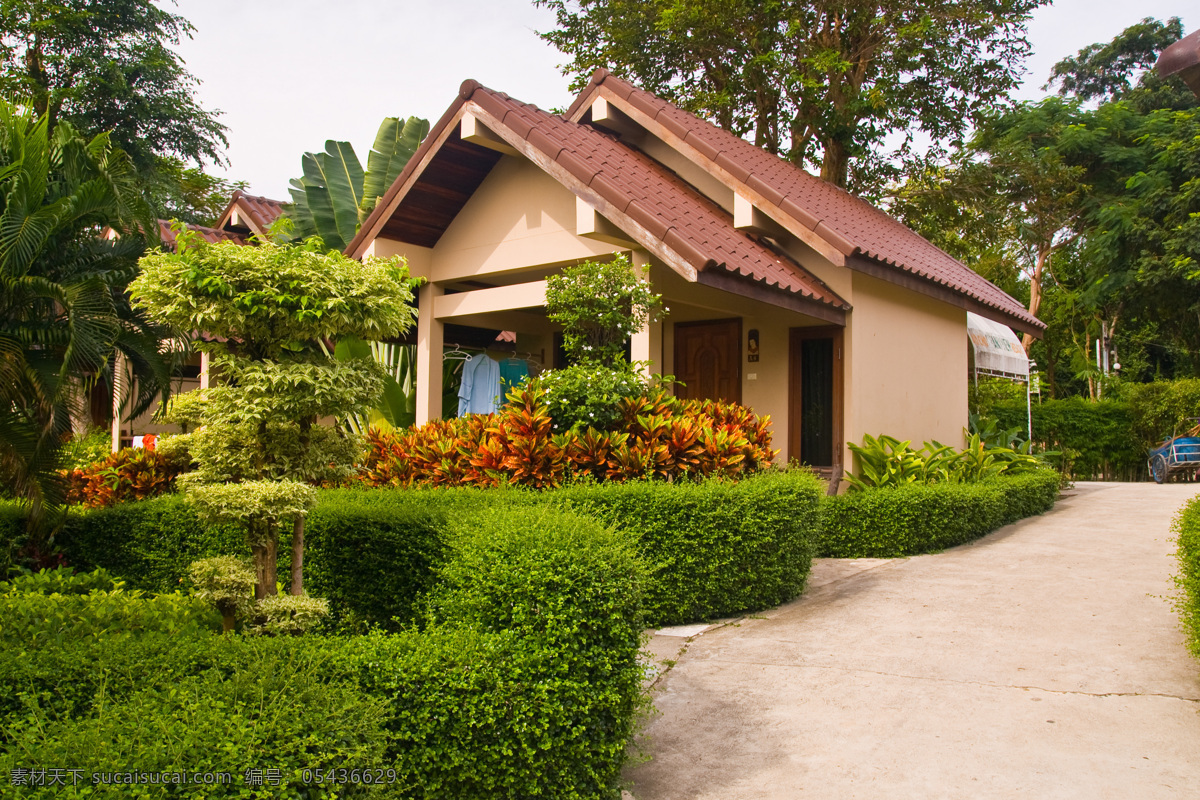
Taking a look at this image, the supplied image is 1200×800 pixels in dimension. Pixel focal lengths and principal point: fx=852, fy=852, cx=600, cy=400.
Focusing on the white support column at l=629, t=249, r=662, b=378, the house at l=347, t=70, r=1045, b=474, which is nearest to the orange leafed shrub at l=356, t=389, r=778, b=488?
the white support column at l=629, t=249, r=662, b=378

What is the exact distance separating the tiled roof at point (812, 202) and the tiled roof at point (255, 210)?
9.61 m

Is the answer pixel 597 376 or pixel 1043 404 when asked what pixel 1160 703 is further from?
pixel 1043 404

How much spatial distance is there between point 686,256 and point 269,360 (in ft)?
15.7

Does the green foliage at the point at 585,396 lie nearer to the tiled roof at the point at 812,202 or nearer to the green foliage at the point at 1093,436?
the tiled roof at the point at 812,202

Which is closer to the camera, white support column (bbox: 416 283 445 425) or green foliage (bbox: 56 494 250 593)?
green foliage (bbox: 56 494 250 593)

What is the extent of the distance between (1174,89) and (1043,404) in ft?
45.8

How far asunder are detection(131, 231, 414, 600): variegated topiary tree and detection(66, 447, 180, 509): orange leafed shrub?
15.5ft

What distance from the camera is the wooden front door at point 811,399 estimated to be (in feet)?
39.8

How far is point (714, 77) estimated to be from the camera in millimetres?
20188

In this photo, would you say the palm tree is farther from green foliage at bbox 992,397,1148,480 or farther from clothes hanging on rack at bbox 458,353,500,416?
green foliage at bbox 992,397,1148,480

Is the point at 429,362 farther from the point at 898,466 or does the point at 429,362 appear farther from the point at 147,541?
the point at 898,466

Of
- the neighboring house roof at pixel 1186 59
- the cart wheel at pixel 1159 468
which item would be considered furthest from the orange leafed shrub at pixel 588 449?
the cart wheel at pixel 1159 468

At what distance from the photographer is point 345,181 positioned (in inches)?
669

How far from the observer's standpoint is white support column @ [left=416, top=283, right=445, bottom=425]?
11.6m
